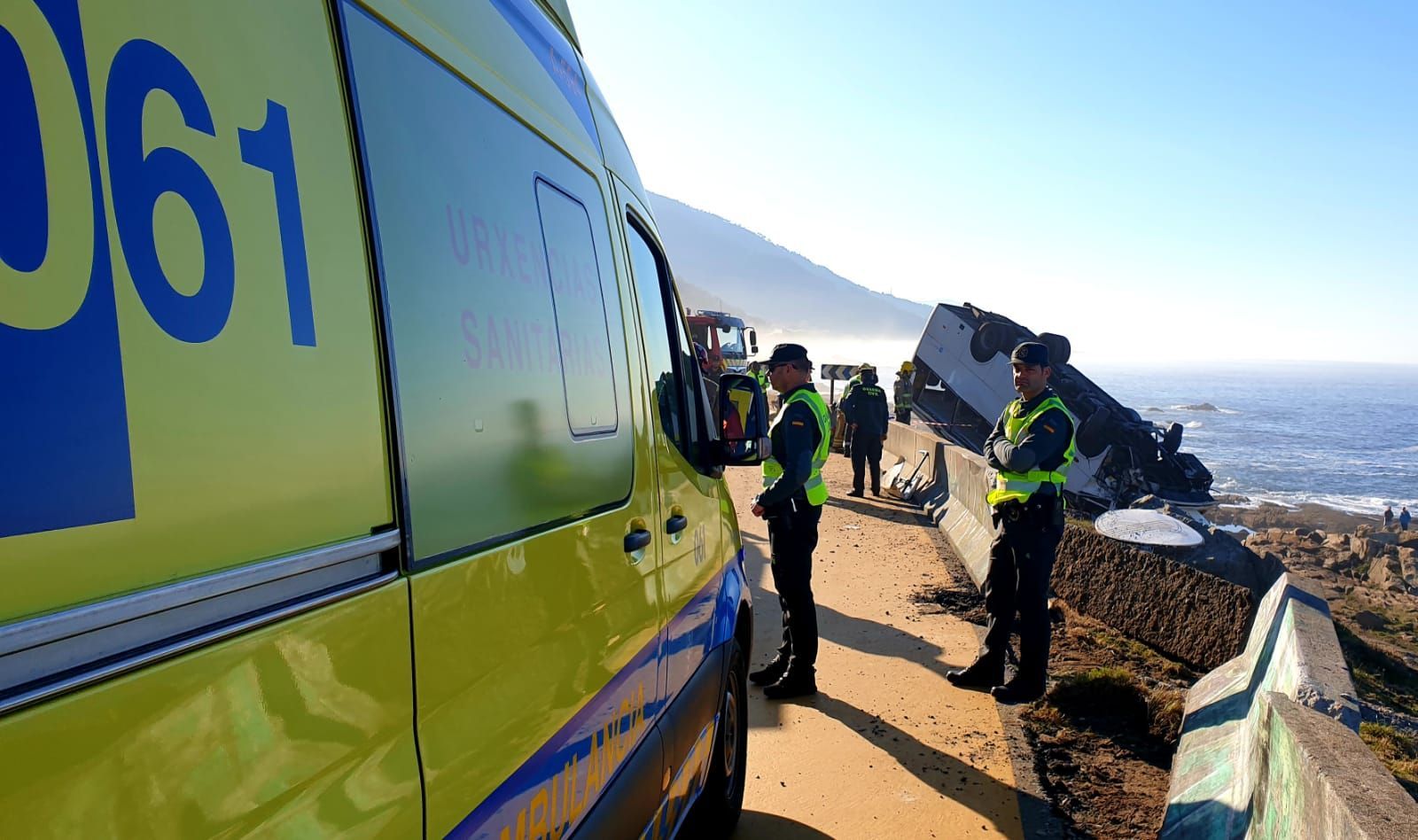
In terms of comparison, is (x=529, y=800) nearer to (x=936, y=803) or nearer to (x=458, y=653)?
(x=458, y=653)

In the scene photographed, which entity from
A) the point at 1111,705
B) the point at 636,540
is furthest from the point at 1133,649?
the point at 636,540

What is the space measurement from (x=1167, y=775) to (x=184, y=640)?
4.58 metres

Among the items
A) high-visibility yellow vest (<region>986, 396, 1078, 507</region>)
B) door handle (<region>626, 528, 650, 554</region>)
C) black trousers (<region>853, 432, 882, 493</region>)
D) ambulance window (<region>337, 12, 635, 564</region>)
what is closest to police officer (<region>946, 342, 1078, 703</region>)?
high-visibility yellow vest (<region>986, 396, 1078, 507</region>)

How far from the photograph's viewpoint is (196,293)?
37.9 inches

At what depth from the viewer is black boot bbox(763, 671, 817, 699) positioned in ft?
17.5

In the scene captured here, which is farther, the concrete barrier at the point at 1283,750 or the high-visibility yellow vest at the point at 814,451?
the high-visibility yellow vest at the point at 814,451

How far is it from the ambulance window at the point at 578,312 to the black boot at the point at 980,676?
392 centimetres

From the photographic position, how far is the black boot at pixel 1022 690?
517 cm

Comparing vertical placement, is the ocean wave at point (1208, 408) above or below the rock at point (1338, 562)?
below

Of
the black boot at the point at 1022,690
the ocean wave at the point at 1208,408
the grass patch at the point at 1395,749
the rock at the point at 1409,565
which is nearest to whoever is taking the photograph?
the grass patch at the point at 1395,749

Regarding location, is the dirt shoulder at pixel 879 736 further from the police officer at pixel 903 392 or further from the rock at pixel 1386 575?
the police officer at pixel 903 392

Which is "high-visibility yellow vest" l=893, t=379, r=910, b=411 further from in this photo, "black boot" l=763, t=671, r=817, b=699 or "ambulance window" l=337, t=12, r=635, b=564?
"ambulance window" l=337, t=12, r=635, b=564

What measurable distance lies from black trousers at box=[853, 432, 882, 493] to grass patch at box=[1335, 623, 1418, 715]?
6213 mm

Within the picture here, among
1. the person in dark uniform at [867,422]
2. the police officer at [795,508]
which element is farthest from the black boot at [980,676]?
the person in dark uniform at [867,422]
